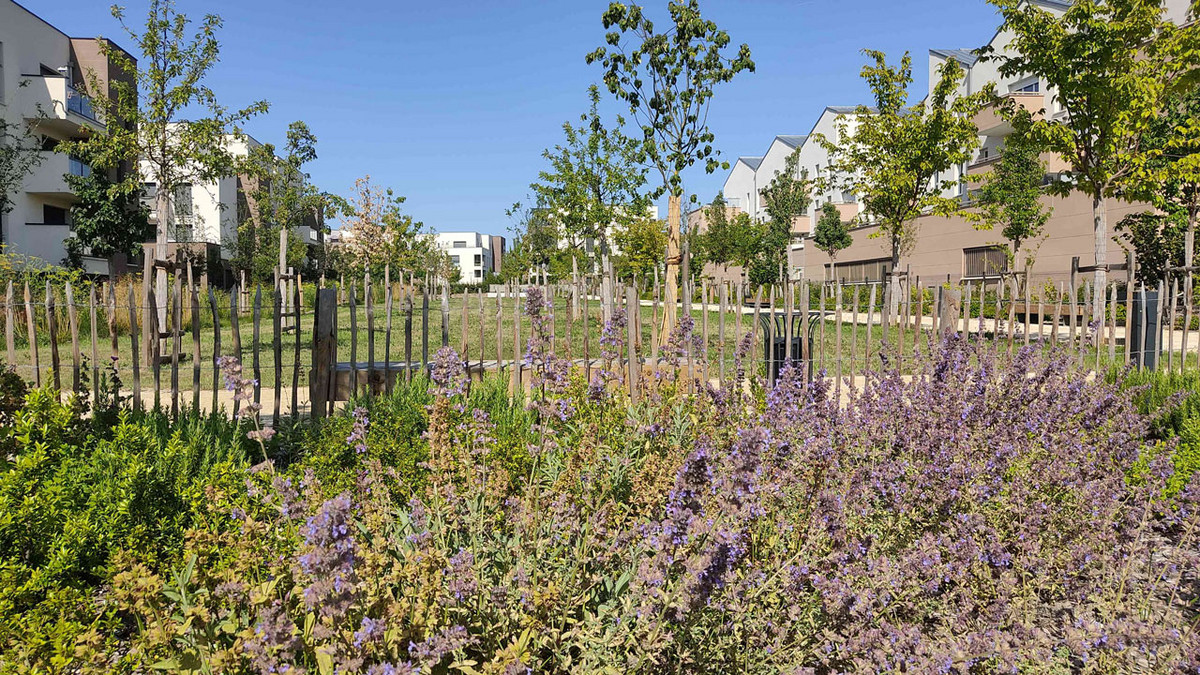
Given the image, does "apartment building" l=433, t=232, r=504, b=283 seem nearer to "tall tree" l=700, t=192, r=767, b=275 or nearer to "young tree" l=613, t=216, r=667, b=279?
"tall tree" l=700, t=192, r=767, b=275

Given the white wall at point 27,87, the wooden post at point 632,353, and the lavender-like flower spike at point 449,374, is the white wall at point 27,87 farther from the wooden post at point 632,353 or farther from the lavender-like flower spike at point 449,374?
the lavender-like flower spike at point 449,374

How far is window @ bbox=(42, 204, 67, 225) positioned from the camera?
3222 centimetres

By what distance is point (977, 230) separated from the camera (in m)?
32.0

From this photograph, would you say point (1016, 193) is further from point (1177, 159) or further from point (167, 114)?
point (167, 114)

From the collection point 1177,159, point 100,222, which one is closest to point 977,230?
point 1177,159

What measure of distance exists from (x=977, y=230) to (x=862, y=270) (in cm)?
1234

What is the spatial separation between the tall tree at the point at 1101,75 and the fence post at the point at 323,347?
10.8 metres

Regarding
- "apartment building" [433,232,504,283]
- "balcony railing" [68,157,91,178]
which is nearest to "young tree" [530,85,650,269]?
"balcony railing" [68,157,91,178]

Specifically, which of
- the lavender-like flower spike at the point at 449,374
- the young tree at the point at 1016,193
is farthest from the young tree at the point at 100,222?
the young tree at the point at 1016,193

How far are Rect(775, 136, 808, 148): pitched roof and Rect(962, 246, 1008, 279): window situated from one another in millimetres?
26930

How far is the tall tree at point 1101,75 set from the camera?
1117 centimetres

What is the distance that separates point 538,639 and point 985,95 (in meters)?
16.3

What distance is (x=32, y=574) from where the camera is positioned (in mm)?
2512

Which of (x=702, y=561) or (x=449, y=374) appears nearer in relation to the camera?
(x=702, y=561)
